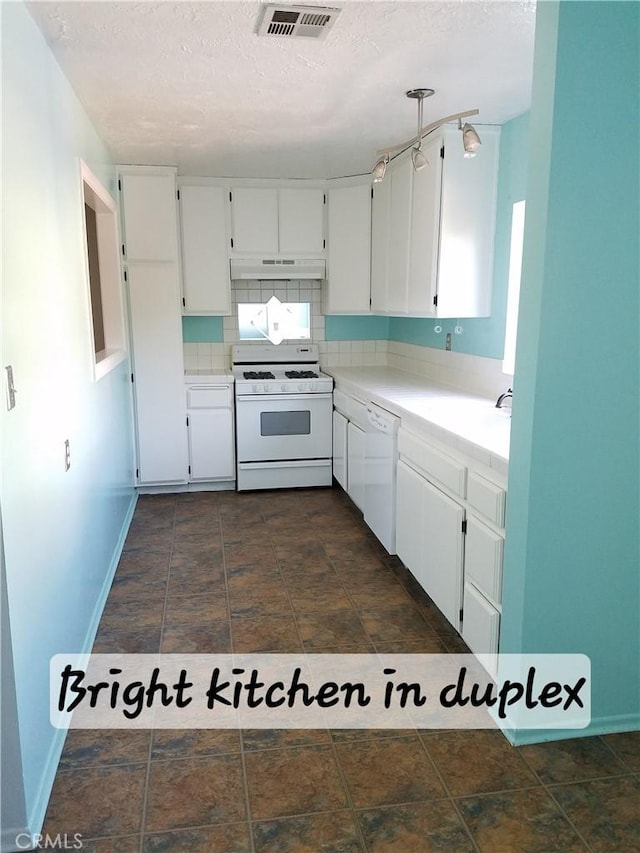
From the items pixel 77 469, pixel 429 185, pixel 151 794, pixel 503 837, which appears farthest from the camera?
pixel 429 185

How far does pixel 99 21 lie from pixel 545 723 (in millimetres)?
2792

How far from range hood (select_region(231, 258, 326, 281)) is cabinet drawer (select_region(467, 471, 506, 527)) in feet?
9.59

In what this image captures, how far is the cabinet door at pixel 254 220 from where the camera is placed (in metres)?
4.81

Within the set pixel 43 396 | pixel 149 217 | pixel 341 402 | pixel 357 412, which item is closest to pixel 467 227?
pixel 357 412

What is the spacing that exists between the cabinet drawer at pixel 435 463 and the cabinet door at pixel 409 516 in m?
0.07

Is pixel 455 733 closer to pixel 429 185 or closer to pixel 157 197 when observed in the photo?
pixel 429 185

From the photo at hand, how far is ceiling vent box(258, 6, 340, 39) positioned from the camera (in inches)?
81.4

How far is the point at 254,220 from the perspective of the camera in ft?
15.9

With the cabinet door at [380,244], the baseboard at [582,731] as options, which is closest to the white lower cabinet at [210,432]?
the cabinet door at [380,244]

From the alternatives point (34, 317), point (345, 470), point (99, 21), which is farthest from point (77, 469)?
point (345, 470)

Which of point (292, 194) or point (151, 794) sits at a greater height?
point (292, 194)

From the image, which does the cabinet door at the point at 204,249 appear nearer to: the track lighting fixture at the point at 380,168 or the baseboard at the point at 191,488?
the baseboard at the point at 191,488

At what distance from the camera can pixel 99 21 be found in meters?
2.17

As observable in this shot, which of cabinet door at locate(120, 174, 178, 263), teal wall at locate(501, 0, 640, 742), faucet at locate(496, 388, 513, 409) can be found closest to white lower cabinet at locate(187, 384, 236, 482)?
cabinet door at locate(120, 174, 178, 263)
